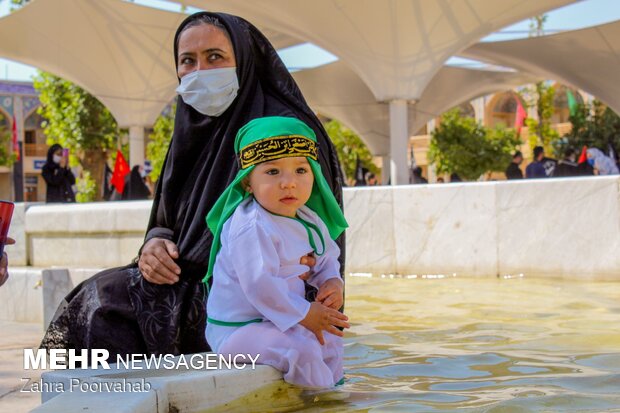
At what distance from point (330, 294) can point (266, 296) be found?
22 cm

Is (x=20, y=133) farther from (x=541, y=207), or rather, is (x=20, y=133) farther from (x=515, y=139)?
(x=541, y=207)

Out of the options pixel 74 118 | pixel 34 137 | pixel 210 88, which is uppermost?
pixel 34 137

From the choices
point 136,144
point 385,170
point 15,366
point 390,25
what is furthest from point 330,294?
point 385,170

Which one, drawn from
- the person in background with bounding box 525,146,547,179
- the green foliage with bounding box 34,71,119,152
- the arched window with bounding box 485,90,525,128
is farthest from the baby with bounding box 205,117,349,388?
the arched window with bounding box 485,90,525,128

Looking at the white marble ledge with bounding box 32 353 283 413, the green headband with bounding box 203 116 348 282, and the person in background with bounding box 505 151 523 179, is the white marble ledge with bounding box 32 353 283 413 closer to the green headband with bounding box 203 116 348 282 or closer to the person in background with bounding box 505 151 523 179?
the green headband with bounding box 203 116 348 282

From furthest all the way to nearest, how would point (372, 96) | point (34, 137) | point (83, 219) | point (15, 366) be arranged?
point (34, 137)
point (372, 96)
point (83, 219)
point (15, 366)

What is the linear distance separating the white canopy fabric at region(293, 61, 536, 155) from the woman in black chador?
81.5 feet

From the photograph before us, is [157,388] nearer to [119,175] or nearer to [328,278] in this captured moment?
[328,278]

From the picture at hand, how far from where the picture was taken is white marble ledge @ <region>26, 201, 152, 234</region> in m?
5.96

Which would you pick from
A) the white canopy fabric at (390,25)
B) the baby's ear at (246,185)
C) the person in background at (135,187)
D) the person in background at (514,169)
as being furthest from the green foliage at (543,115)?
the baby's ear at (246,185)

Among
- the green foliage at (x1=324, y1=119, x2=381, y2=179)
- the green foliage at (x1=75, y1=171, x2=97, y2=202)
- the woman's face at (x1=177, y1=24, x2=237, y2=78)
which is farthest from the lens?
the green foliage at (x1=324, y1=119, x2=381, y2=179)

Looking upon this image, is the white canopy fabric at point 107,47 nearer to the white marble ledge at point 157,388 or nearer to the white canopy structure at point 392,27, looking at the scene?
the white canopy structure at point 392,27

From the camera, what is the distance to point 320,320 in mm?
2119

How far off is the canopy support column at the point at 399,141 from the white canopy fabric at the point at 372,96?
7.91 m
